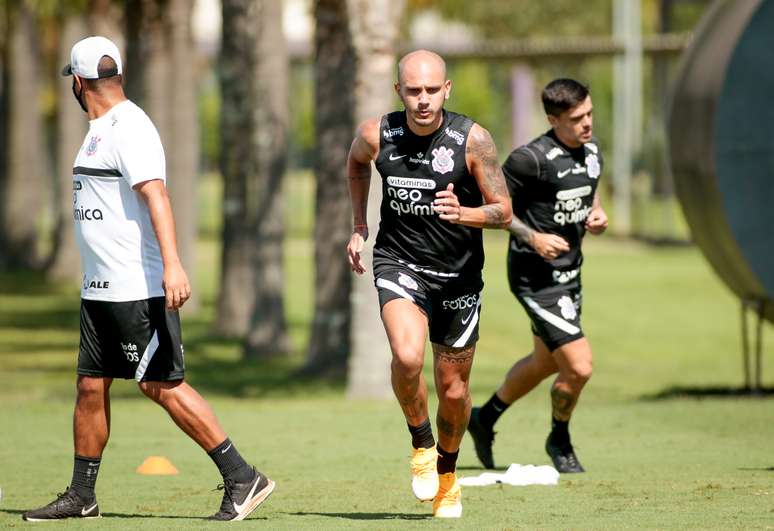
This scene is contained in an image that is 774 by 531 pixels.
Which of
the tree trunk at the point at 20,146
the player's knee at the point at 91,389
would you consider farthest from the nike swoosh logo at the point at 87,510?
the tree trunk at the point at 20,146

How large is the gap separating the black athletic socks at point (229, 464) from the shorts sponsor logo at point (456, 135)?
1.80m

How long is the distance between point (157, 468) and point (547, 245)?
8.96 feet

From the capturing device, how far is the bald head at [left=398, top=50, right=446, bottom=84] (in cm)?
741

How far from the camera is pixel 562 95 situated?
943cm

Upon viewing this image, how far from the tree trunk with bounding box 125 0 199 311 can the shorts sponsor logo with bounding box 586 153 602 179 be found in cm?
1372

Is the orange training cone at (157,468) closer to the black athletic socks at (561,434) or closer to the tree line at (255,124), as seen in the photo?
the black athletic socks at (561,434)

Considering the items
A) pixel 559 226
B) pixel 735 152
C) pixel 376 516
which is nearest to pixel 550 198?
pixel 559 226

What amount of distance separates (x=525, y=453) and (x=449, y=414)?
9.35 feet

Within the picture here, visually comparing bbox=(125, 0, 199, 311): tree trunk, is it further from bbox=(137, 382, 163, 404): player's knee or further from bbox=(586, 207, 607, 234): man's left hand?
bbox=(137, 382, 163, 404): player's knee

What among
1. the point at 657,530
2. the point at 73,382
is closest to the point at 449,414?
the point at 657,530

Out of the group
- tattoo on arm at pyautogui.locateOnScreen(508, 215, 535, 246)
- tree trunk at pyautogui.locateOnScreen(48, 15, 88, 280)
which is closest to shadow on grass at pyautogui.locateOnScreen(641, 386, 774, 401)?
tattoo on arm at pyautogui.locateOnScreen(508, 215, 535, 246)

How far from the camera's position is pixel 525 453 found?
10492 millimetres

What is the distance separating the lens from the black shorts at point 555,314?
947 centimetres

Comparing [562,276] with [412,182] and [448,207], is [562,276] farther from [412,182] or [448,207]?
[448,207]
